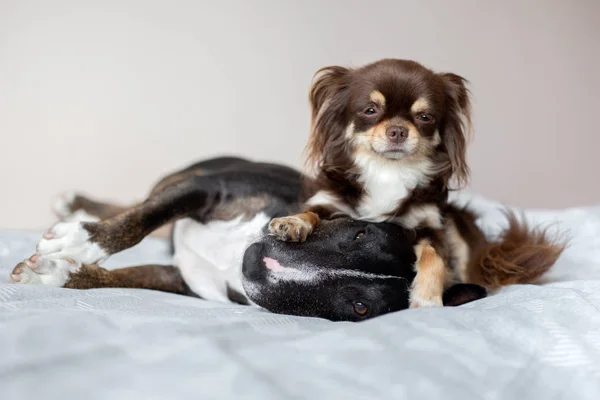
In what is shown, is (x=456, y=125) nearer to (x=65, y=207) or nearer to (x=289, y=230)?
(x=289, y=230)

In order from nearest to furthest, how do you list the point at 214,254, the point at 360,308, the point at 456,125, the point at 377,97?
the point at 360,308 < the point at 377,97 < the point at 456,125 < the point at 214,254

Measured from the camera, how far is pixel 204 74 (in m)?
4.22

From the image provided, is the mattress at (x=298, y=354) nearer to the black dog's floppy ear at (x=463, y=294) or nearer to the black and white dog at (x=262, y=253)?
the black and white dog at (x=262, y=253)

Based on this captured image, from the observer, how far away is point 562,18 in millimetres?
4832

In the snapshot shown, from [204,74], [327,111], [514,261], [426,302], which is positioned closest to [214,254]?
[327,111]

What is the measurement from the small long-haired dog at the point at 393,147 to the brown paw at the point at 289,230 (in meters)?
0.11

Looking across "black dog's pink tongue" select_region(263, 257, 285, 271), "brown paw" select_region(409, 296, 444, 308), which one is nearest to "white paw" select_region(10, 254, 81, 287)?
"black dog's pink tongue" select_region(263, 257, 285, 271)

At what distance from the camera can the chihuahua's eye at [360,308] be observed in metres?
1.74

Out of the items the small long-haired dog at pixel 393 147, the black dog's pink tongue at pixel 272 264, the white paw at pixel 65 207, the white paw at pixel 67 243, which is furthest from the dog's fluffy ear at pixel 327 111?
the white paw at pixel 65 207

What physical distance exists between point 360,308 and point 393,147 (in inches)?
22.8

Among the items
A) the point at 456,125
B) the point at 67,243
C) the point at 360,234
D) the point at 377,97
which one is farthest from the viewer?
the point at 456,125

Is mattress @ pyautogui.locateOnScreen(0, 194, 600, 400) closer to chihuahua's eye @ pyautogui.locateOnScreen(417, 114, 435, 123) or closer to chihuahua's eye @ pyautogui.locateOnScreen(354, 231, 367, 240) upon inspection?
chihuahua's eye @ pyautogui.locateOnScreen(354, 231, 367, 240)

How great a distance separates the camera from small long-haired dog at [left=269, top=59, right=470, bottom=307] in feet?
6.88

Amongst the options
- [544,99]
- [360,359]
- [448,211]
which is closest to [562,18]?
[544,99]
